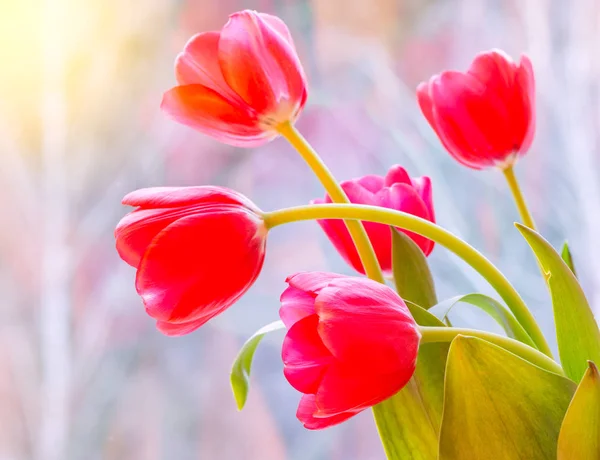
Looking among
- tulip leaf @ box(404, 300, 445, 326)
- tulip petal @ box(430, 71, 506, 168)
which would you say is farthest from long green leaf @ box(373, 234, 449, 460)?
tulip petal @ box(430, 71, 506, 168)

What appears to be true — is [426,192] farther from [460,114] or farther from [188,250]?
[188,250]

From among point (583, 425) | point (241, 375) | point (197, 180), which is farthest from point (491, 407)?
point (197, 180)

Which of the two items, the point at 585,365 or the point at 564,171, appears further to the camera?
the point at 564,171

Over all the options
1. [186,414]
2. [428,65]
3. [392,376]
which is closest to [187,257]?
[392,376]

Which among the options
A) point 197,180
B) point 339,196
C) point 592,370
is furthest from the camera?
point 197,180

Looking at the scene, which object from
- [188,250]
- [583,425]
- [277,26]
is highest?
[277,26]

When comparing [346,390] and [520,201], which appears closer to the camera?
[346,390]

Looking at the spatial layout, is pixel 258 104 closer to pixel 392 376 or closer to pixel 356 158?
pixel 392 376
